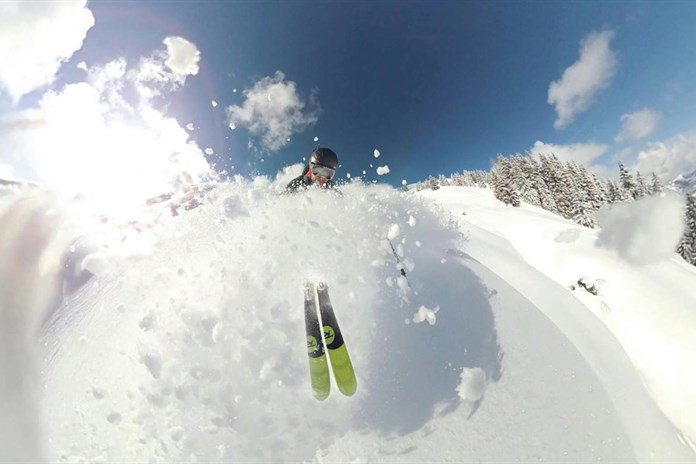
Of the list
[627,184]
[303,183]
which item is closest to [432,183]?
[627,184]

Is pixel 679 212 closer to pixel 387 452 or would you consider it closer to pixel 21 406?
pixel 387 452

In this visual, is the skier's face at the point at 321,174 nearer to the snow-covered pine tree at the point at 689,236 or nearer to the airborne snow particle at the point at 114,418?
the airborne snow particle at the point at 114,418

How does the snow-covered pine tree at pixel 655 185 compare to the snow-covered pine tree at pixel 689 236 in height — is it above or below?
above

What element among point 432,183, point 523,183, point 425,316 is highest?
point 432,183

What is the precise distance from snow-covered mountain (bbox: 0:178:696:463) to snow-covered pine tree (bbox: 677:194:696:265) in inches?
1431

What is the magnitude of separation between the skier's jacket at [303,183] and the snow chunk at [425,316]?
3579mm

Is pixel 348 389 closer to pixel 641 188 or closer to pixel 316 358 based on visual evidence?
pixel 316 358

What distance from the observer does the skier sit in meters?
7.79

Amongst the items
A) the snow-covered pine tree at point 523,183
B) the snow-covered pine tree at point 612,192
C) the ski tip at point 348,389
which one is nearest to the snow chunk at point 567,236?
the ski tip at point 348,389

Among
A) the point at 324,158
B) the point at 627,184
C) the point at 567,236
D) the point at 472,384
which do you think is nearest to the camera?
the point at 472,384

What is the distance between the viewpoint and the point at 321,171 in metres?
7.83

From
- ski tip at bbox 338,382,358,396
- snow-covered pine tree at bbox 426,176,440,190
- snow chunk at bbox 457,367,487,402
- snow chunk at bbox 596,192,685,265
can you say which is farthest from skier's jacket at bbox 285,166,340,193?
snow-covered pine tree at bbox 426,176,440,190

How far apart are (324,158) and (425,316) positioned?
14.2 feet

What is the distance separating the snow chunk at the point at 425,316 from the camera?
6.89 meters
